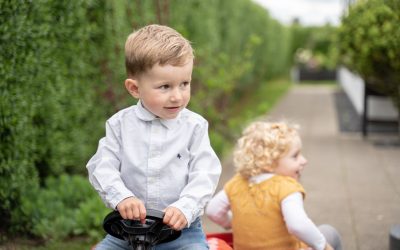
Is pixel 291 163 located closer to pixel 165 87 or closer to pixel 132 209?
pixel 165 87

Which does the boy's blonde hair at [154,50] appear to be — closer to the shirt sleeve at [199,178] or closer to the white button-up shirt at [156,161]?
the white button-up shirt at [156,161]

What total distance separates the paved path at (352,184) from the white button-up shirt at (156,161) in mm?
1480

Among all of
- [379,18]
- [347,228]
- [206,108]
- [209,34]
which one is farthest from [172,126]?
[209,34]

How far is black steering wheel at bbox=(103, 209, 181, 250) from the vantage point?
2479mm

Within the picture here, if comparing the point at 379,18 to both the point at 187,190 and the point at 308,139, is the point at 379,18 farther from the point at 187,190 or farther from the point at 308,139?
the point at 187,190

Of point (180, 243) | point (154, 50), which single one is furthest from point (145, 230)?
point (154, 50)

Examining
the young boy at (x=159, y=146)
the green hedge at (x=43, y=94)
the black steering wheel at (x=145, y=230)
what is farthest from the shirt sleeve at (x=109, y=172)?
the green hedge at (x=43, y=94)

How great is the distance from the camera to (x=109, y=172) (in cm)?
280

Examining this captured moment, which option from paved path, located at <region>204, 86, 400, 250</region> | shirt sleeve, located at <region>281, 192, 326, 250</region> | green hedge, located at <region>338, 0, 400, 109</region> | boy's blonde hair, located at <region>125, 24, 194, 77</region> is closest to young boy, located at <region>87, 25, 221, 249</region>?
boy's blonde hair, located at <region>125, 24, 194, 77</region>

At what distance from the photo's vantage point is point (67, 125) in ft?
18.8

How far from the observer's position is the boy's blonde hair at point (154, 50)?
104 inches

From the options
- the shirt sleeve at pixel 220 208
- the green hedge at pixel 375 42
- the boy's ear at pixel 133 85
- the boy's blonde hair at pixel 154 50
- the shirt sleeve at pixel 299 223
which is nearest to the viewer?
the boy's blonde hair at pixel 154 50

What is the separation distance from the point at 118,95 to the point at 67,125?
99cm

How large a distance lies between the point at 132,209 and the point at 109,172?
0.30m
